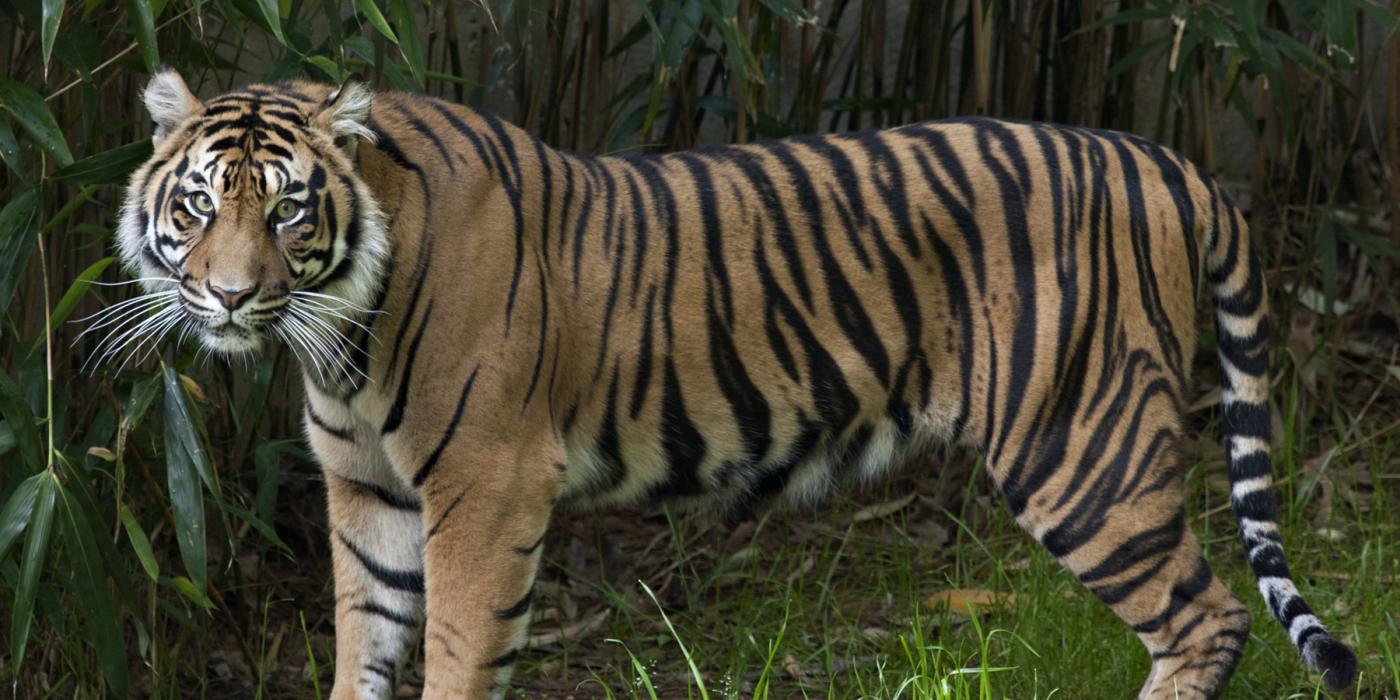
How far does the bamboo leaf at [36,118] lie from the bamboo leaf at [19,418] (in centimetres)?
44

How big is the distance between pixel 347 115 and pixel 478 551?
0.83 metres

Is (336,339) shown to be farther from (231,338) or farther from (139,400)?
(139,400)

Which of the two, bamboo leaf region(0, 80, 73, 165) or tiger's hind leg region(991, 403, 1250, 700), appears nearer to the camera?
bamboo leaf region(0, 80, 73, 165)

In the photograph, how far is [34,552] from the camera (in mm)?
3059

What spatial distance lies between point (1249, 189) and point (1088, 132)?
2619 mm

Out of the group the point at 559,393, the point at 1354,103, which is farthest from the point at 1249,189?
the point at 559,393

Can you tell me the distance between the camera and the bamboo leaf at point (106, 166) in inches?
125

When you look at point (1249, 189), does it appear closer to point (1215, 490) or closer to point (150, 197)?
point (1215, 490)

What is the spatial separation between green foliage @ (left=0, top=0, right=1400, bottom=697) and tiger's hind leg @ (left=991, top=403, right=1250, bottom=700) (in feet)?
1.38

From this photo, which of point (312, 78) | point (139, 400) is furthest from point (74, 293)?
point (312, 78)

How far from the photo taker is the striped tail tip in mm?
3146

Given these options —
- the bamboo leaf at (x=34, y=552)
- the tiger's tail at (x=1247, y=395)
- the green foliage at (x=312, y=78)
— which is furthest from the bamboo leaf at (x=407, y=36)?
the tiger's tail at (x=1247, y=395)

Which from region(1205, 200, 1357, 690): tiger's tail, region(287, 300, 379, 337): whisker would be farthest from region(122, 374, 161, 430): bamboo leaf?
region(1205, 200, 1357, 690): tiger's tail

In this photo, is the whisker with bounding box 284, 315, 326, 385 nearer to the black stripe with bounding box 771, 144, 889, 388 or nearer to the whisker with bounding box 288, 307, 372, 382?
the whisker with bounding box 288, 307, 372, 382
